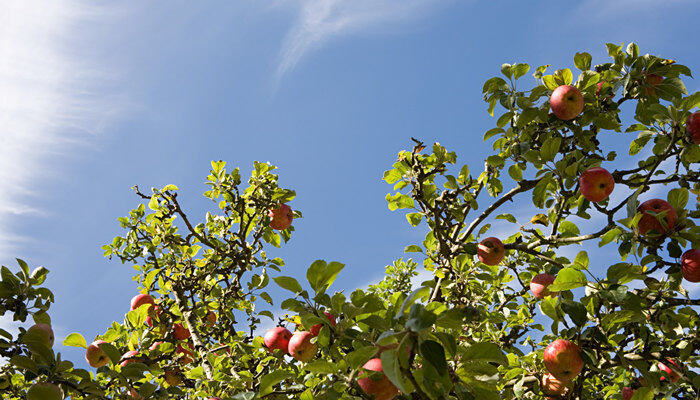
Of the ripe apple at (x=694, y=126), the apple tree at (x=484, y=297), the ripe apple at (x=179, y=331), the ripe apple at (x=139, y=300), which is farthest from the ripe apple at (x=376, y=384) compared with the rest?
the ripe apple at (x=179, y=331)

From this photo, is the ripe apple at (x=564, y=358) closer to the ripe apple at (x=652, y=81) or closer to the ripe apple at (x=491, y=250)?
the ripe apple at (x=491, y=250)

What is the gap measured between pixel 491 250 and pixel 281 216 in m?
2.36

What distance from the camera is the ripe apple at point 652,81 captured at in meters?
3.39

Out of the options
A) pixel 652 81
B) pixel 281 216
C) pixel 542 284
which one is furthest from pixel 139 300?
pixel 652 81

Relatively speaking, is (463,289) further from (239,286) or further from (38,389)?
(38,389)

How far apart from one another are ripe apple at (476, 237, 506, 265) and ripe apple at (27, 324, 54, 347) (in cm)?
308

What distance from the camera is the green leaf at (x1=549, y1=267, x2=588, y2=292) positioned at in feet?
8.08

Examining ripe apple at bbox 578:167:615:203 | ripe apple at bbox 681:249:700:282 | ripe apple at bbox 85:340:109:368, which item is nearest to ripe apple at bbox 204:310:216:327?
ripe apple at bbox 85:340:109:368

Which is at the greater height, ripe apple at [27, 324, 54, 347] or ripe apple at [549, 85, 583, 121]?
ripe apple at [549, 85, 583, 121]

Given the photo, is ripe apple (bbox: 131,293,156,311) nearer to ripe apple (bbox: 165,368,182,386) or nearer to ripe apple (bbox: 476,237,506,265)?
ripe apple (bbox: 165,368,182,386)

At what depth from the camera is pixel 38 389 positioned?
2.51m

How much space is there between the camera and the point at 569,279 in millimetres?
2463

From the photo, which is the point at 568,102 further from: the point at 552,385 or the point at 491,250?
the point at 552,385

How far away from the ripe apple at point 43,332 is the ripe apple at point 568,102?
374cm
